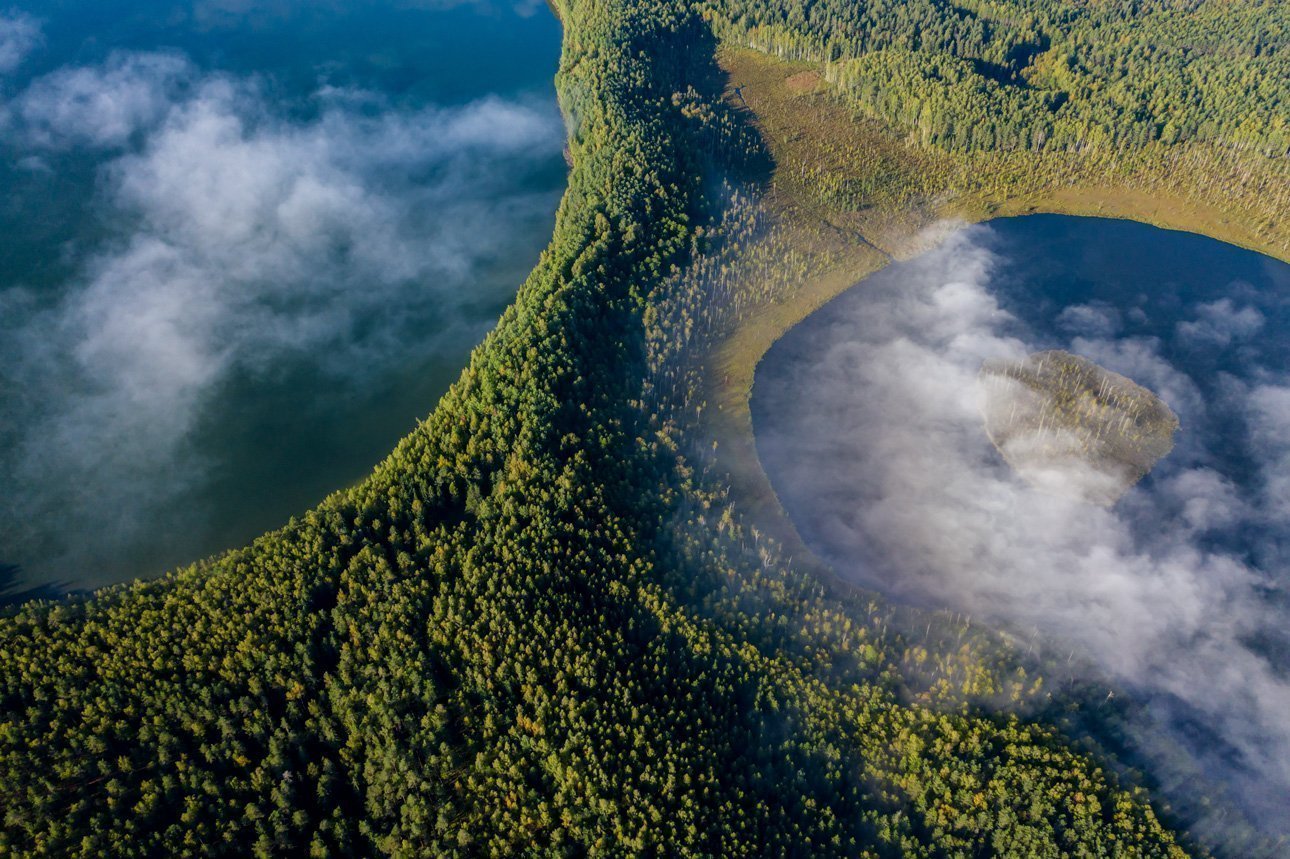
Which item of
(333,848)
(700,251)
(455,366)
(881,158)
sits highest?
(881,158)

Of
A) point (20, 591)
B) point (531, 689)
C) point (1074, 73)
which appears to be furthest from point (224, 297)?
point (1074, 73)

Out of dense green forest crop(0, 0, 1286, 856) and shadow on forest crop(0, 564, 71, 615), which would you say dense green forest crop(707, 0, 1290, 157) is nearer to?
dense green forest crop(0, 0, 1286, 856)

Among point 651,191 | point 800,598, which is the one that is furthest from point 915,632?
point 651,191

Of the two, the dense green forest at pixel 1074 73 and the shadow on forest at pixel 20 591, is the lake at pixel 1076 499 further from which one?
the shadow on forest at pixel 20 591

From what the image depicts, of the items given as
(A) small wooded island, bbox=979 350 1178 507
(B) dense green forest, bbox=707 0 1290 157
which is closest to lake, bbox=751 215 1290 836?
(A) small wooded island, bbox=979 350 1178 507

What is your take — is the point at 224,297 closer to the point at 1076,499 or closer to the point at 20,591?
the point at 20,591

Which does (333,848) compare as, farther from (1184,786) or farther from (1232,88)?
(1232,88)
